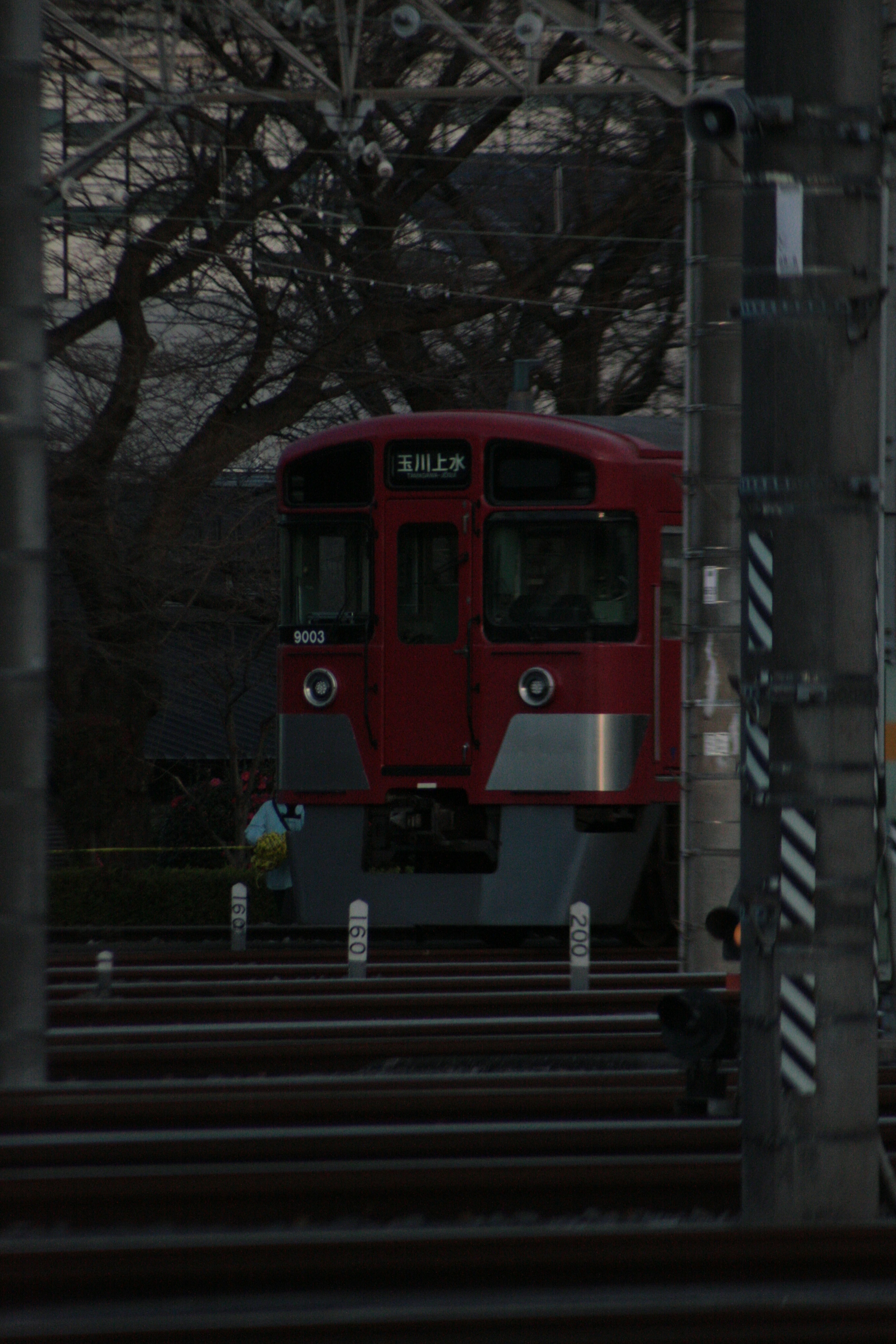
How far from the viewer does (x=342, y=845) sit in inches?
478

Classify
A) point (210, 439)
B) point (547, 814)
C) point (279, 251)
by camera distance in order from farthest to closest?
point (279, 251) → point (210, 439) → point (547, 814)

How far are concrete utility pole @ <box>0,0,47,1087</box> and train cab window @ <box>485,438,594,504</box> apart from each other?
5832mm

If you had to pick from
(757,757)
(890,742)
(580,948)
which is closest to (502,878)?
(580,948)

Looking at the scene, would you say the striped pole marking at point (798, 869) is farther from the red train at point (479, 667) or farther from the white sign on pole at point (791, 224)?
the red train at point (479, 667)

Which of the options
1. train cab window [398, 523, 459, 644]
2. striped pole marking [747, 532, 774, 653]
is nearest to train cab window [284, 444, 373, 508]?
train cab window [398, 523, 459, 644]

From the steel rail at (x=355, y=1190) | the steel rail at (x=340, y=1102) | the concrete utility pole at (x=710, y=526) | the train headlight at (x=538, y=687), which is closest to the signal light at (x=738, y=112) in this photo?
the steel rail at (x=355, y=1190)

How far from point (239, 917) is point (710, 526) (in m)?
4.66

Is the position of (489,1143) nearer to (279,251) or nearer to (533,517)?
(533,517)

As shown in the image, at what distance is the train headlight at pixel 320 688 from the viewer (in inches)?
484

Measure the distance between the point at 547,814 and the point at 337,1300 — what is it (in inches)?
276

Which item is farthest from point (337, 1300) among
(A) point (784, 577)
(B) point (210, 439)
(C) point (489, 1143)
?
(B) point (210, 439)

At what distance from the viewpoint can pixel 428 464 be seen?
1238 centimetres

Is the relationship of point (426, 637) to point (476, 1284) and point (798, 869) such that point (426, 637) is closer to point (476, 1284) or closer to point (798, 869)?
point (798, 869)

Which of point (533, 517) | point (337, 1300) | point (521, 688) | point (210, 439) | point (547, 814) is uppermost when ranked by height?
point (210, 439)
